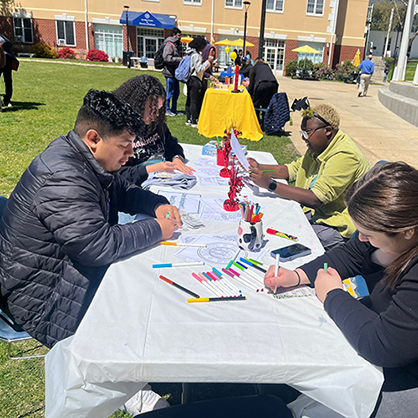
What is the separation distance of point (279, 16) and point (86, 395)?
3296 centimetres

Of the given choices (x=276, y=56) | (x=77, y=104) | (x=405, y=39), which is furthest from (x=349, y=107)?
(x=276, y=56)

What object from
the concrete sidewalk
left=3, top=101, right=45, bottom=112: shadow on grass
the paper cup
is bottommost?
the concrete sidewalk

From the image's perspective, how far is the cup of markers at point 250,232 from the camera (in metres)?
1.95

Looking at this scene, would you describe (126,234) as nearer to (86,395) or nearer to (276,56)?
(86,395)

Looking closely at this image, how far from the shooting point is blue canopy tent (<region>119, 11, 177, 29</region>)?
2806cm

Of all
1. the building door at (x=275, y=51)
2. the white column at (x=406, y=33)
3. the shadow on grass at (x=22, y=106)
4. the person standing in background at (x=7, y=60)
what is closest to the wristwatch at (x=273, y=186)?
the person standing in background at (x=7, y=60)

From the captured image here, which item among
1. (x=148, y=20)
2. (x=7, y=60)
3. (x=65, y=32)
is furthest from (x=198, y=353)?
(x=65, y=32)

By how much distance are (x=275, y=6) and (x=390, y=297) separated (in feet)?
107

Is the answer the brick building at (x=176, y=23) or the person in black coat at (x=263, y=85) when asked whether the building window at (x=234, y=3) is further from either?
the person in black coat at (x=263, y=85)

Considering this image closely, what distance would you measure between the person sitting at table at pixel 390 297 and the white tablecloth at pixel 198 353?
7cm

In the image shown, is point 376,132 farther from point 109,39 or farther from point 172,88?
point 109,39

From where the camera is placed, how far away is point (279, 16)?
30094mm

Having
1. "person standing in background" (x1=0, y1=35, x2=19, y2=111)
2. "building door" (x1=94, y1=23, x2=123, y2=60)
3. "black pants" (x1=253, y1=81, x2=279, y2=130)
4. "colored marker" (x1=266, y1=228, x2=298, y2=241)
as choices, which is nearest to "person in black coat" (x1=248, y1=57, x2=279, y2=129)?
"black pants" (x1=253, y1=81, x2=279, y2=130)

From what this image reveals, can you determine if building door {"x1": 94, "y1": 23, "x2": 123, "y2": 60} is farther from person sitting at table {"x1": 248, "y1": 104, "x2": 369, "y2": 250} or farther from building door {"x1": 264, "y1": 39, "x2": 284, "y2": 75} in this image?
person sitting at table {"x1": 248, "y1": 104, "x2": 369, "y2": 250}
